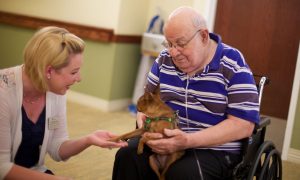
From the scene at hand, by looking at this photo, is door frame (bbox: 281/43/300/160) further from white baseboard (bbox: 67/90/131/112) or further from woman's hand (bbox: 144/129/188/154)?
woman's hand (bbox: 144/129/188/154)

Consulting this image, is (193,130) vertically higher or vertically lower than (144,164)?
higher

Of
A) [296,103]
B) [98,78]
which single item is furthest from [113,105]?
[296,103]

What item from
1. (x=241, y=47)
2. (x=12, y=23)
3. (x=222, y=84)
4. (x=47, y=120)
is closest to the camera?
(x=47, y=120)

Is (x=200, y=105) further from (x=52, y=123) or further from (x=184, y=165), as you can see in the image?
(x=52, y=123)

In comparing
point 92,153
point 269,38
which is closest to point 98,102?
point 92,153

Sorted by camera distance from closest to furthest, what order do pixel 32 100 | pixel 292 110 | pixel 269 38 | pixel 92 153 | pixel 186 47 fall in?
pixel 32 100
pixel 186 47
pixel 92 153
pixel 292 110
pixel 269 38

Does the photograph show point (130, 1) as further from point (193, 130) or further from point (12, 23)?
point (193, 130)

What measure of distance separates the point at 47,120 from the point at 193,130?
1.95ft

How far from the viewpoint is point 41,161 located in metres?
1.50

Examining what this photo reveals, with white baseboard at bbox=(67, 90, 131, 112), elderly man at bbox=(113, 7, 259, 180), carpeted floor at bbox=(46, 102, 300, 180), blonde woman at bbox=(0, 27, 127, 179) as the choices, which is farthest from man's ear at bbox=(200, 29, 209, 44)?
white baseboard at bbox=(67, 90, 131, 112)

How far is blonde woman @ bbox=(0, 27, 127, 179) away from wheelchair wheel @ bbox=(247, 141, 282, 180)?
1.71 feet

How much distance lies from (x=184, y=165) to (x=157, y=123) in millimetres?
190

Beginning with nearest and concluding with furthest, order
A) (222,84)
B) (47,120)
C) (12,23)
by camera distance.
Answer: (47,120)
(222,84)
(12,23)

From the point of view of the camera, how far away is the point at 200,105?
162 centimetres
